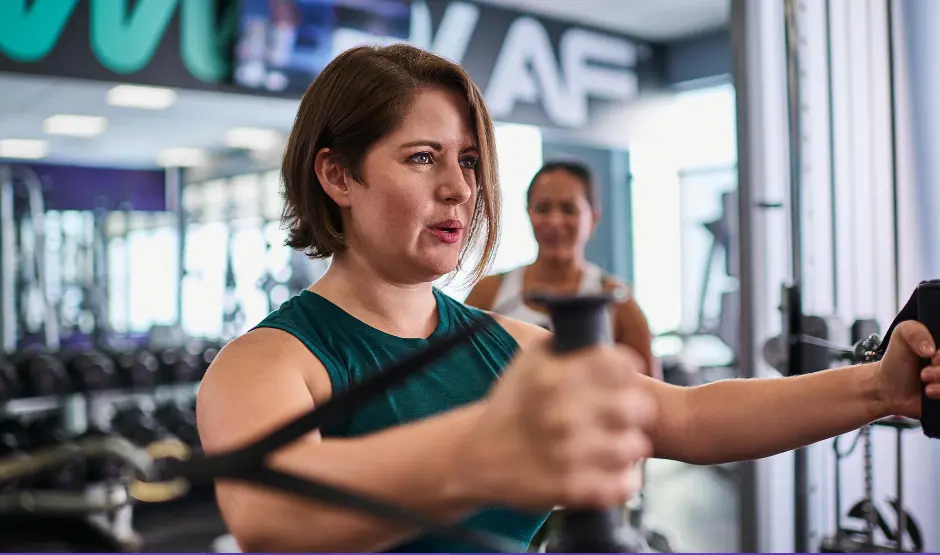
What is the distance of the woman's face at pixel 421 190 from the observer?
3.66 ft

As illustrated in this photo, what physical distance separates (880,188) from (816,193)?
29cm

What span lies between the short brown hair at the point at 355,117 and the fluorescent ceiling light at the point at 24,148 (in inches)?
344

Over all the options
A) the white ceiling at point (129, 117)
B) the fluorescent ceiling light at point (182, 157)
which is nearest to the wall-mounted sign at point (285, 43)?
the white ceiling at point (129, 117)

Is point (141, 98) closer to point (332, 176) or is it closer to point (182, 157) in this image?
point (182, 157)

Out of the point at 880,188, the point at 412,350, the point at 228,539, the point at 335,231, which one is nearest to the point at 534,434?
the point at 412,350

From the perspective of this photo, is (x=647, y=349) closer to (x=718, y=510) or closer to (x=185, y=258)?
(x=718, y=510)

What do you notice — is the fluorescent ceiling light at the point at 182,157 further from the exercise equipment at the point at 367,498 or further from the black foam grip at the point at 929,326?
the exercise equipment at the point at 367,498

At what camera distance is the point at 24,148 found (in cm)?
928

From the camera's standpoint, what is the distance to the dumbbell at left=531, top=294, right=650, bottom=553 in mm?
480

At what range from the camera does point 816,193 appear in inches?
101

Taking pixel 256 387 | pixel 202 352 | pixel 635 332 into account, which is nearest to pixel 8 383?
pixel 202 352

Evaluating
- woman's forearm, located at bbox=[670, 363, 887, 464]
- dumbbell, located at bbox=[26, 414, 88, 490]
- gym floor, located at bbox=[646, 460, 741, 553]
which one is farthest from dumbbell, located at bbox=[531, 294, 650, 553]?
dumbbell, located at bbox=[26, 414, 88, 490]

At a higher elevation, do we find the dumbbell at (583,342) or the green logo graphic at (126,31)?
the green logo graphic at (126,31)

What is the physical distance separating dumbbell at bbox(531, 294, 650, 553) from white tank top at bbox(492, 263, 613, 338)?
6.40 feet
